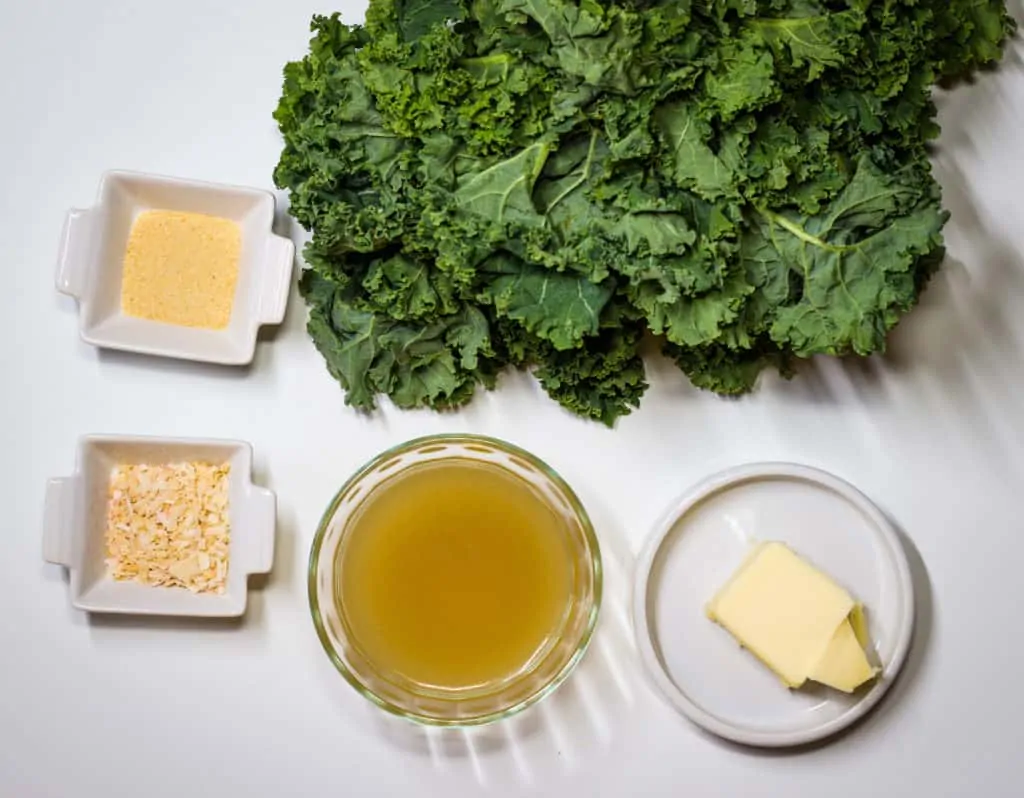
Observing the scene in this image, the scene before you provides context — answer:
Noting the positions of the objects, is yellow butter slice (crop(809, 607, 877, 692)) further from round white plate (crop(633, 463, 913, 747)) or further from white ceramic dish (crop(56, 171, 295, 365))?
white ceramic dish (crop(56, 171, 295, 365))

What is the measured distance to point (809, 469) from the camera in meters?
1.84

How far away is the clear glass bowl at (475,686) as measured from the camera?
5.84 ft

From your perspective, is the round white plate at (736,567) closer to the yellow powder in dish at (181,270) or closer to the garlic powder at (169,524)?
the garlic powder at (169,524)

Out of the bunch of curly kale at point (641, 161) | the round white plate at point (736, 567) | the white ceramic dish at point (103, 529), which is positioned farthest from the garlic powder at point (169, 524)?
the round white plate at point (736, 567)

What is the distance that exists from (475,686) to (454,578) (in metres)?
0.17

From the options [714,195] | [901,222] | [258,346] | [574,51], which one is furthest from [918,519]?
[258,346]

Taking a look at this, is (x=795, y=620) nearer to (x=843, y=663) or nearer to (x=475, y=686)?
(x=843, y=663)

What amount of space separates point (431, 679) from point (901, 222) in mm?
952

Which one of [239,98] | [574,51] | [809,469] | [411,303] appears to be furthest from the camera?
[239,98]

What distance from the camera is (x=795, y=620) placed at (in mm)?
1774

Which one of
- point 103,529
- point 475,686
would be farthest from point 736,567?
point 103,529

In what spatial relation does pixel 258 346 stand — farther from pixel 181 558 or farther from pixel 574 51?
pixel 574 51

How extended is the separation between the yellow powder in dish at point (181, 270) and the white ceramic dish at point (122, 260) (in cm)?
1

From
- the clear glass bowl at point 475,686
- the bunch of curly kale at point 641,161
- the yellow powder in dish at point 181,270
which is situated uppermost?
the bunch of curly kale at point 641,161
